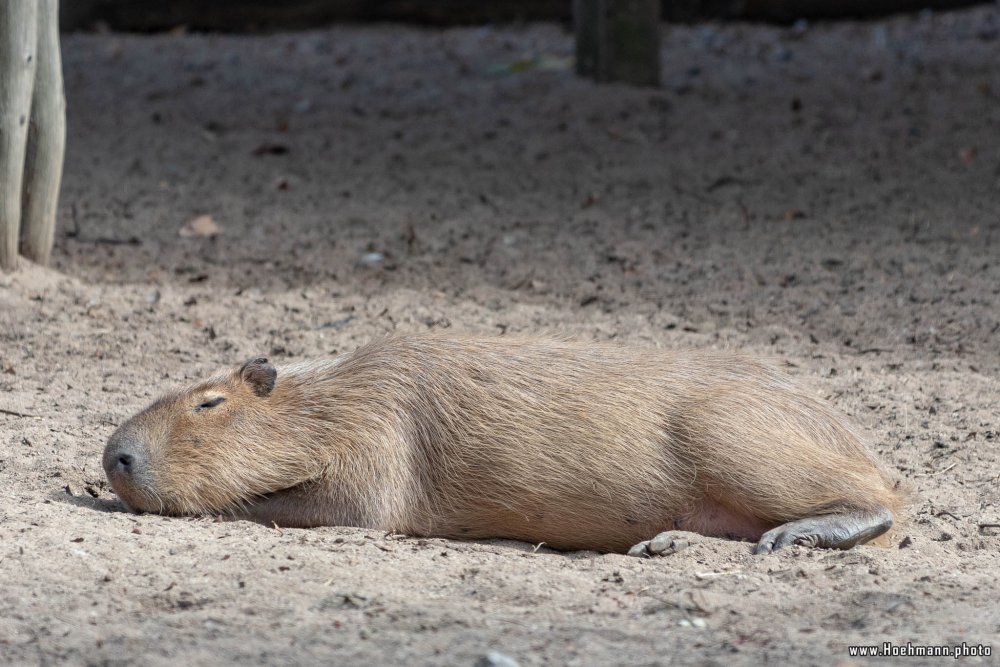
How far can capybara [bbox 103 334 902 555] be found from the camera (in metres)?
3.44

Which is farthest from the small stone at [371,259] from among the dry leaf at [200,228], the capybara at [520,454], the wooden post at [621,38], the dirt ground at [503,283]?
the wooden post at [621,38]

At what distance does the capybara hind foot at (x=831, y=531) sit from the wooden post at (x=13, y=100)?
3.27 metres

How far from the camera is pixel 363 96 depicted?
29.9 feet

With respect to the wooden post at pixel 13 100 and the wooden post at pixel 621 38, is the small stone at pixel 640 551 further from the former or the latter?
the wooden post at pixel 621 38

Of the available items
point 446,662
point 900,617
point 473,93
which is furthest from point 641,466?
point 473,93

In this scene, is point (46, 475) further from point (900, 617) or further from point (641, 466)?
point (900, 617)

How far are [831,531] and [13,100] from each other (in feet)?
11.5

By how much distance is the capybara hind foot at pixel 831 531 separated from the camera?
3.31 meters

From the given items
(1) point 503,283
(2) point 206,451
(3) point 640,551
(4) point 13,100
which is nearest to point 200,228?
(4) point 13,100

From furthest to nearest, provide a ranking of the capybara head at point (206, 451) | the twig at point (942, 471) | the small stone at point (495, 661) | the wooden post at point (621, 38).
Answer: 1. the wooden post at point (621, 38)
2. the twig at point (942, 471)
3. the capybara head at point (206, 451)
4. the small stone at point (495, 661)

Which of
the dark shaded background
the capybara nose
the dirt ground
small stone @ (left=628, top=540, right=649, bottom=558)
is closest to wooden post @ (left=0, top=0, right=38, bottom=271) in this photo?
the dirt ground

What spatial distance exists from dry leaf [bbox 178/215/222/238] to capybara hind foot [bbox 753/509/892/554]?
3792mm

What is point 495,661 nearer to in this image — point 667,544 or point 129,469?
point 667,544

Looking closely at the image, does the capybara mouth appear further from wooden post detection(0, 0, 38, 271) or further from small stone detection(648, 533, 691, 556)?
wooden post detection(0, 0, 38, 271)
